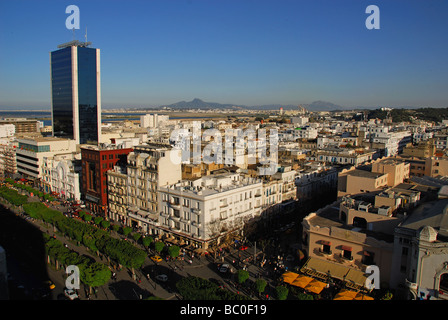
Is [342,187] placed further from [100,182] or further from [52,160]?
[52,160]

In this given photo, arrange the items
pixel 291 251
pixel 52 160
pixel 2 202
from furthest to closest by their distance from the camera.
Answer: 1. pixel 52 160
2. pixel 2 202
3. pixel 291 251

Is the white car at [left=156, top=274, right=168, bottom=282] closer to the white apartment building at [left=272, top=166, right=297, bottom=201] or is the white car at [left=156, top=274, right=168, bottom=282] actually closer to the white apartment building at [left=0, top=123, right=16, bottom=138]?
the white apartment building at [left=272, top=166, right=297, bottom=201]

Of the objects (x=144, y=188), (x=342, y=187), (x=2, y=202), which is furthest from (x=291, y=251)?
(x=2, y=202)

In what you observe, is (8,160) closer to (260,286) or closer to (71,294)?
(71,294)

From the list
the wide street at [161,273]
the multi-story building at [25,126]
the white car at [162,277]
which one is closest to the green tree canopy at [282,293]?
the wide street at [161,273]

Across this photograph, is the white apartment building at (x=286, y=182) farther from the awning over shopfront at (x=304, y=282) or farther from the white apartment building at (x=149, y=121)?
the white apartment building at (x=149, y=121)
